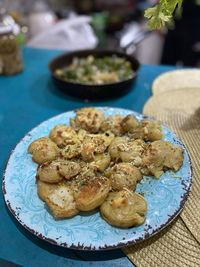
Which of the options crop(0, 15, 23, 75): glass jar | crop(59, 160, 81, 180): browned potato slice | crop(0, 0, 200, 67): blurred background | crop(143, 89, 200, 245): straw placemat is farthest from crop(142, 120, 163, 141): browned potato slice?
crop(0, 0, 200, 67): blurred background

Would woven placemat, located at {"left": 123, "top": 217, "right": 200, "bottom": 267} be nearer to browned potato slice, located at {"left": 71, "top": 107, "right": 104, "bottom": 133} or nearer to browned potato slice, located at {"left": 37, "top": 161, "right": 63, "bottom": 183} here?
browned potato slice, located at {"left": 37, "top": 161, "right": 63, "bottom": 183}

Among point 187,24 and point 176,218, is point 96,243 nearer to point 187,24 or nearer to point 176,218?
point 176,218

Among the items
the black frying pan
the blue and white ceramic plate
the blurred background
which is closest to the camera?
the blue and white ceramic plate

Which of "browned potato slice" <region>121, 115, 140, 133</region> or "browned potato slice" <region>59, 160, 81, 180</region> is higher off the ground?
"browned potato slice" <region>121, 115, 140, 133</region>

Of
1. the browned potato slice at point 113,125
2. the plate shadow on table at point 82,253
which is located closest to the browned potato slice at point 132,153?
the browned potato slice at point 113,125

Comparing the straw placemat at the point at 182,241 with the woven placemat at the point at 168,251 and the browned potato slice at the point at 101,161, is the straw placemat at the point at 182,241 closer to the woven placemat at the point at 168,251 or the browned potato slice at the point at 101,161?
the woven placemat at the point at 168,251

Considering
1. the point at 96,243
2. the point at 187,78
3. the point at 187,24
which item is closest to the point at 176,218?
the point at 96,243

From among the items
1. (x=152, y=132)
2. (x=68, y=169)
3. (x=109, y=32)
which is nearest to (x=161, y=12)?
(x=152, y=132)
